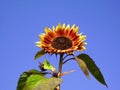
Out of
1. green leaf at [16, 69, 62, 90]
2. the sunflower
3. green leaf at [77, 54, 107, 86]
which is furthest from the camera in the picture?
the sunflower

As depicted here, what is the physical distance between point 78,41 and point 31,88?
0.69 metres

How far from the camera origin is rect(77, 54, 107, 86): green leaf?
2.65 m

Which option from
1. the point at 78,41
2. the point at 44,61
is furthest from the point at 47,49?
the point at 78,41

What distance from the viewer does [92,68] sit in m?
2.71

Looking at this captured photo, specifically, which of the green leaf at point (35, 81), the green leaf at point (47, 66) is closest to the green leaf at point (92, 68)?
the green leaf at point (47, 66)

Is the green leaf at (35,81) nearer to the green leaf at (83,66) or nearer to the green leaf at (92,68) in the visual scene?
the green leaf at (83,66)

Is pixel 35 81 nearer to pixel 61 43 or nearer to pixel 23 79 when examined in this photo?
pixel 23 79

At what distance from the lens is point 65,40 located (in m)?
3.05

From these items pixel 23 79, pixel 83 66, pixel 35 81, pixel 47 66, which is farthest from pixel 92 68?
pixel 23 79

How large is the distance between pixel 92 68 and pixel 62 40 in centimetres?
48

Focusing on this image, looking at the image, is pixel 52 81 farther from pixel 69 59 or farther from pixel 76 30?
pixel 76 30

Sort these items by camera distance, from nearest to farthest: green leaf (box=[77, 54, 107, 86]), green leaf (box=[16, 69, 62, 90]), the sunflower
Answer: green leaf (box=[16, 69, 62, 90])
green leaf (box=[77, 54, 107, 86])
the sunflower

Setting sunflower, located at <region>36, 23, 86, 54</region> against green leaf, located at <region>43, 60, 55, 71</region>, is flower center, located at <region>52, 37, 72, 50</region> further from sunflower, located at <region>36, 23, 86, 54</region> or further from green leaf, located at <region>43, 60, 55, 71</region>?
green leaf, located at <region>43, 60, 55, 71</region>

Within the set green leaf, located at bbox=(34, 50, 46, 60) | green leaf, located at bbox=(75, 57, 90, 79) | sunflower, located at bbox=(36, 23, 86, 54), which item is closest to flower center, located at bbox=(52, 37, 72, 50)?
sunflower, located at bbox=(36, 23, 86, 54)
